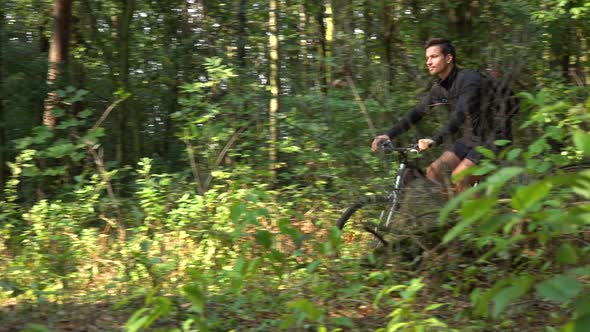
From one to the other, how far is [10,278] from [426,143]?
11.5ft

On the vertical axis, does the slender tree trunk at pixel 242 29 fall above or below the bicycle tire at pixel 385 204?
above

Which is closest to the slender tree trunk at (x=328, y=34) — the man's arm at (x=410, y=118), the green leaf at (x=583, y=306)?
the man's arm at (x=410, y=118)

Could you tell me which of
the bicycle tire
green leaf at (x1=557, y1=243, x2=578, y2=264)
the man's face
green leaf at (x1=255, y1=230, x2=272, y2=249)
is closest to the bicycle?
the bicycle tire

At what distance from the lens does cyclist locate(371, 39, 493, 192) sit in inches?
228

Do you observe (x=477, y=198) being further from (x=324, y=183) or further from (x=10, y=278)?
(x=324, y=183)

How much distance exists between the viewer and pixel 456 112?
5797 mm

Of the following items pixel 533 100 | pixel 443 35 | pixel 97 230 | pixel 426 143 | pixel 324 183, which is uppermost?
pixel 443 35

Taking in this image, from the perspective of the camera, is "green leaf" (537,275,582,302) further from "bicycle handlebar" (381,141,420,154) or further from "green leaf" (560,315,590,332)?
"bicycle handlebar" (381,141,420,154)

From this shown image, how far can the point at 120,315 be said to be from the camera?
4.91 metres

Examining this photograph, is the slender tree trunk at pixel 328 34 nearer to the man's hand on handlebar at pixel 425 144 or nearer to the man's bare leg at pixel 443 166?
the man's hand on handlebar at pixel 425 144

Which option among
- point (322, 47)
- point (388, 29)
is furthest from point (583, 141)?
point (388, 29)

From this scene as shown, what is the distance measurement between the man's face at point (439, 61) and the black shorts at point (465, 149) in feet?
2.23

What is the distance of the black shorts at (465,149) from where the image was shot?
18.9 ft

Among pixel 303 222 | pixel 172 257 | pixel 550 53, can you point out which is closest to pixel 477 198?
pixel 172 257
